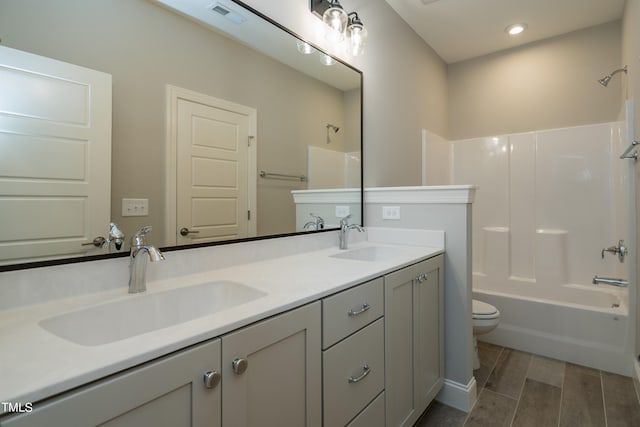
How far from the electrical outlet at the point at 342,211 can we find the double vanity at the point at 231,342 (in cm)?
39

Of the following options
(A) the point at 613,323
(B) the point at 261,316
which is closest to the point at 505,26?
(A) the point at 613,323

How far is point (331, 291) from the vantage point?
3.42 feet

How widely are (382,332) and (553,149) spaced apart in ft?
8.91

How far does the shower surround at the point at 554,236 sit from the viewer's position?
227cm

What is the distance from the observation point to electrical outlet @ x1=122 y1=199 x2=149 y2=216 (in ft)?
3.50

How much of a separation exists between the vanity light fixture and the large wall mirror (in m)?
0.18

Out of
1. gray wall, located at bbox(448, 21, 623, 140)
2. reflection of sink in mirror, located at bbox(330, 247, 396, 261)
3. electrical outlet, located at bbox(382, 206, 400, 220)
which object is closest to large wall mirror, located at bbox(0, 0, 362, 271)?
reflection of sink in mirror, located at bbox(330, 247, 396, 261)

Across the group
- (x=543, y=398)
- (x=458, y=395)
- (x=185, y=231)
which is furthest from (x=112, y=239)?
(x=543, y=398)

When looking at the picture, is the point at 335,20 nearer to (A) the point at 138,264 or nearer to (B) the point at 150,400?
(A) the point at 138,264

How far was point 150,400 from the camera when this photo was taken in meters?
0.61

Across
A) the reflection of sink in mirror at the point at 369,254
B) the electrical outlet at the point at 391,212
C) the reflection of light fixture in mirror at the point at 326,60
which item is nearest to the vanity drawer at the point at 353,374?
the reflection of sink in mirror at the point at 369,254

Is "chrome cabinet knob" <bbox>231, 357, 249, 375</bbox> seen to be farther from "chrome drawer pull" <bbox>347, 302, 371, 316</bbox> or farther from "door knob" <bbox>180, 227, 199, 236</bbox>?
"door knob" <bbox>180, 227, 199, 236</bbox>

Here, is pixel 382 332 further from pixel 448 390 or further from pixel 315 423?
pixel 448 390

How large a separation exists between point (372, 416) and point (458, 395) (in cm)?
84
